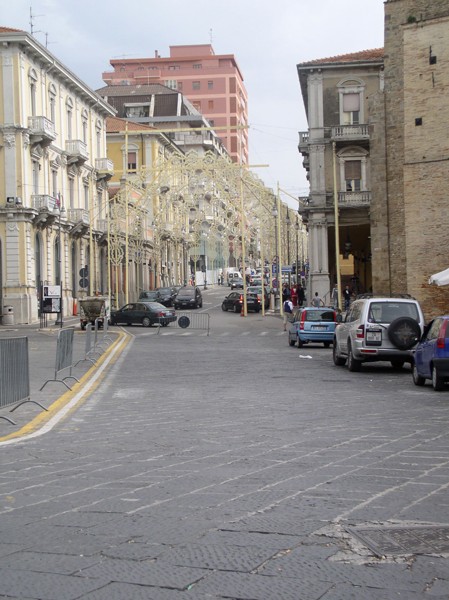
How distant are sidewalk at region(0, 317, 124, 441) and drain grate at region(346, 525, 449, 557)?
635 centimetres

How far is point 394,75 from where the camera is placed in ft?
132

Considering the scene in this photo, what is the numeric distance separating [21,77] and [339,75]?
1955 centimetres

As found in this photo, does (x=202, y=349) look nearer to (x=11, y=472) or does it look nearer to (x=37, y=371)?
(x=37, y=371)

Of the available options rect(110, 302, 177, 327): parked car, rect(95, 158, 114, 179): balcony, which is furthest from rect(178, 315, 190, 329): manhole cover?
rect(95, 158, 114, 179): balcony

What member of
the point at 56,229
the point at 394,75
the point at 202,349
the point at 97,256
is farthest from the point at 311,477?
the point at 97,256

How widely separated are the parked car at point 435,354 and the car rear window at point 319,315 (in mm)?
14947

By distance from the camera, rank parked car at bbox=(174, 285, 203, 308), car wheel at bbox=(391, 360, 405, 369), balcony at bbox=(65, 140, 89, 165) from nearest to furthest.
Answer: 1. car wheel at bbox=(391, 360, 405, 369)
2. balcony at bbox=(65, 140, 89, 165)
3. parked car at bbox=(174, 285, 203, 308)

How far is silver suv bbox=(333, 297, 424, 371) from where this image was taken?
21.5m

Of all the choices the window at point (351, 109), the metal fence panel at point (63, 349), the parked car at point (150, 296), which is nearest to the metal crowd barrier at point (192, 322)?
the parked car at point (150, 296)

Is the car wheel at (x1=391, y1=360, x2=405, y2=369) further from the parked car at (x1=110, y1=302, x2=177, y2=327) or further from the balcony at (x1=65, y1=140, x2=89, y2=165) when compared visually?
Answer: the balcony at (x1=65, y1=140, x2=89, y2=165)

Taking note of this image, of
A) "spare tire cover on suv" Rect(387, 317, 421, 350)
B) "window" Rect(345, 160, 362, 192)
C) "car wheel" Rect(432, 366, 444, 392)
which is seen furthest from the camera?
"window" Rect(345, 160, 362, 192)

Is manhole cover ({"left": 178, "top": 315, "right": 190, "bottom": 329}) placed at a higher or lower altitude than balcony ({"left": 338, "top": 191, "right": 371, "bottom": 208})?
lower

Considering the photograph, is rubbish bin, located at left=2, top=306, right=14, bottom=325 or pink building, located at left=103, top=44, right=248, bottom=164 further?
pink building, located at left=103, top=44, right=248, bottom=164

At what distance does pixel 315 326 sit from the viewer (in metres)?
33.6
